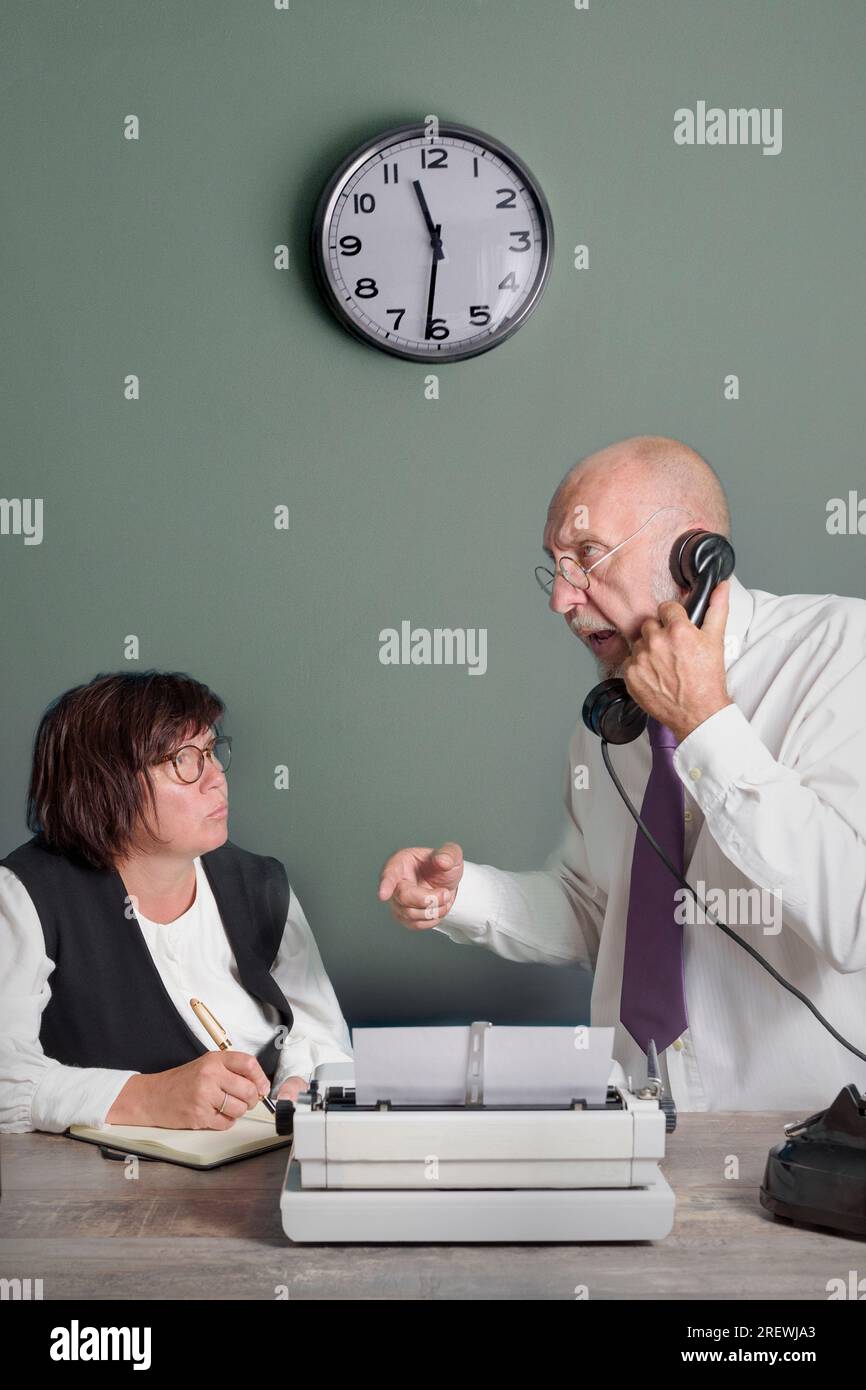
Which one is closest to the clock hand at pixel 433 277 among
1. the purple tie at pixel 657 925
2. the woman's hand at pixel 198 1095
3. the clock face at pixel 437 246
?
the clock face at pixel 437 246

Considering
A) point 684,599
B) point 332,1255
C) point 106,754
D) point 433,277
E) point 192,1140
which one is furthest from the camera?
point 433,277

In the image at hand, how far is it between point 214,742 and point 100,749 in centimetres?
20

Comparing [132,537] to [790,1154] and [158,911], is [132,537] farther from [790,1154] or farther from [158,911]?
[790,1154]

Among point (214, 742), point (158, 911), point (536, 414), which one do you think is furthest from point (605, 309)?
point (158, 911)

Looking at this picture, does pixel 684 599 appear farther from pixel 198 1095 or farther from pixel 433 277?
pixel 433 277

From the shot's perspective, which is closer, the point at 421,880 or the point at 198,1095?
the point at 198,1095

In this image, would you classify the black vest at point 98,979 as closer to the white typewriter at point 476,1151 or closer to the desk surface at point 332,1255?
the desk surface at point 332,1255

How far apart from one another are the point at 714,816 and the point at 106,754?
3.67 feet

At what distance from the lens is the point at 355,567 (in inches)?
100

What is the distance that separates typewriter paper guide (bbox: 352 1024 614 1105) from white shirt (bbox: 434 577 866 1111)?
0.46 meters

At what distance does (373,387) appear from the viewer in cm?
253

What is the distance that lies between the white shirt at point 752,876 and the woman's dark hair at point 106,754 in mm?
585

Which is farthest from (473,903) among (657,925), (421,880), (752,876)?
(752,876)
